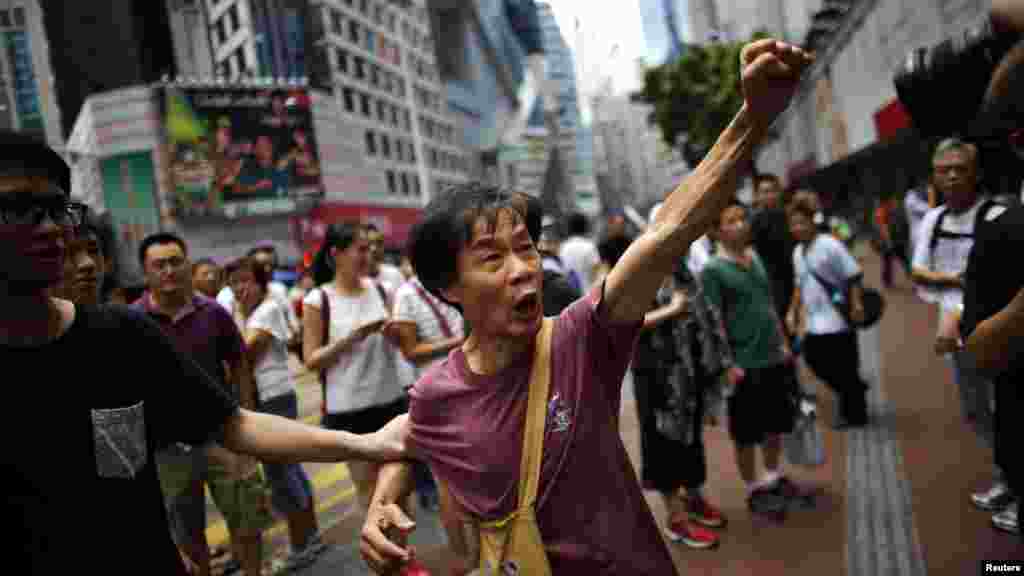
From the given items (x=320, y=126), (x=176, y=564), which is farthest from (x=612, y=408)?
(x=320, y=126)

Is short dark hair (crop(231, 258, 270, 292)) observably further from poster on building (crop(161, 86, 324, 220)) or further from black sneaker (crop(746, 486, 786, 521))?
poster on building (crop(161, 86, 324, 220))

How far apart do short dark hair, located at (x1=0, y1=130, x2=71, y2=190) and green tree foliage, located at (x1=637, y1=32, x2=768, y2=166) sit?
26.0 meters

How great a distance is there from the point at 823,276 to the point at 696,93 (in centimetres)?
2376

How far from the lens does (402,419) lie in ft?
5.87

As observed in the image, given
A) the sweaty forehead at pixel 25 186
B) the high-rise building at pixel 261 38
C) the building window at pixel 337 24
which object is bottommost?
the sweaty forehead at pixel 25 186

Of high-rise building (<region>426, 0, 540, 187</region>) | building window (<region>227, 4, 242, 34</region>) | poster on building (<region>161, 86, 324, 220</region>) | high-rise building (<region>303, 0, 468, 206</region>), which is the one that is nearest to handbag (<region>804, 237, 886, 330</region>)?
building window (<region>227, 4, 242, 34</region>)

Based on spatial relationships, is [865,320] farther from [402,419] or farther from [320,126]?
[320,126]

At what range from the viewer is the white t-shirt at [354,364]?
411 cm

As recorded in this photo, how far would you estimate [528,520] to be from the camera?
4.94 ft

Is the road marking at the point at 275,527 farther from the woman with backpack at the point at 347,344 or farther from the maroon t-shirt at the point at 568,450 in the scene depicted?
the maroon t-shirt at the point at 568,450

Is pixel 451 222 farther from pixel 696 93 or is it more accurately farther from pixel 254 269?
pixel 696 93

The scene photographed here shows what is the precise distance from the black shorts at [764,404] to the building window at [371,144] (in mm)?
36915

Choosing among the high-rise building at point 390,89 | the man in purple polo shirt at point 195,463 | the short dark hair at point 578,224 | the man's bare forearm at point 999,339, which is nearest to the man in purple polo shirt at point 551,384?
the man's bare forearm at point 999,339

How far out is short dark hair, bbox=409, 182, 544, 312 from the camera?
155cm
